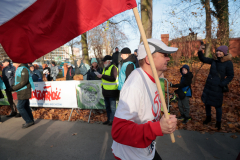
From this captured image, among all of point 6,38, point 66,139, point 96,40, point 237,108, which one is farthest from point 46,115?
point 96,40

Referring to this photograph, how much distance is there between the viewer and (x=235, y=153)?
3.38 meters

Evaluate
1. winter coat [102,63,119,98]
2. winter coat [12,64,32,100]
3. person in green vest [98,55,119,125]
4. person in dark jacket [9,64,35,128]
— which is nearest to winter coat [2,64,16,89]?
person in dark jacket [9,64,35,128]

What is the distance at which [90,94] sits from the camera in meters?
5.56

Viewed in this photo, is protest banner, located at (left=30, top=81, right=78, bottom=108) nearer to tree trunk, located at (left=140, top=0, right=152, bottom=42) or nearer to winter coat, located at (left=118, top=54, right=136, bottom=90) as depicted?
winter coat, located at (left=118, top=54, right=136, bottom=90)

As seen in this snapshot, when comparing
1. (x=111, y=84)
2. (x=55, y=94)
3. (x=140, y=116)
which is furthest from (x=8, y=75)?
(x=140, y=116)

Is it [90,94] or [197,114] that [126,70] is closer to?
[90,94]

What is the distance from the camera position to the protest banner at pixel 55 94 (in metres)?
A: 5.83

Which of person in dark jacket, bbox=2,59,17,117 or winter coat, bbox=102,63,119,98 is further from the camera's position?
person in dark jacket, bbox=2,59,17,117

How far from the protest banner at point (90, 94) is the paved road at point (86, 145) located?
0.79 m

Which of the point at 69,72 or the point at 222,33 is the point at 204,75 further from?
the point at 69,72

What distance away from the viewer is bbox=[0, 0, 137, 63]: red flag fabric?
1774 mm

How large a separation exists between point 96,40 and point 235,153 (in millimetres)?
31945

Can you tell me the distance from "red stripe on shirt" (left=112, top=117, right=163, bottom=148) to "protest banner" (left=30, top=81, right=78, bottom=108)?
4.69 meters

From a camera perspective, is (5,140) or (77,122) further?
(77,122)
